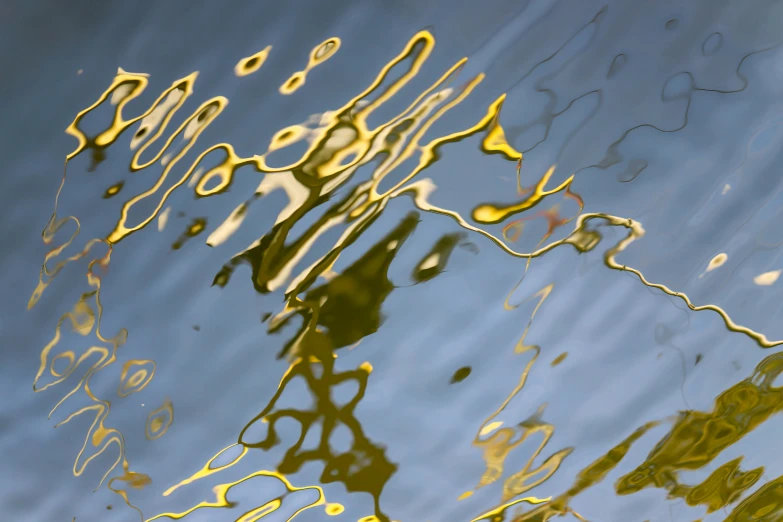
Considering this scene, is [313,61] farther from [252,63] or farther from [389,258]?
[389,258]

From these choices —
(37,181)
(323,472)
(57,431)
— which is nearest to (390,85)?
(37,181)

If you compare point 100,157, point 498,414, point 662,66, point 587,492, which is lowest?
point 587,492

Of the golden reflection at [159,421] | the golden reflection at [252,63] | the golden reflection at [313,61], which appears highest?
the golden reflection at [252,63]

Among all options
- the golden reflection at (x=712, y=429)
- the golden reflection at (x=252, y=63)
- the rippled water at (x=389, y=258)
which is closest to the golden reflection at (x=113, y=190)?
the rippled water at (x=389, y=258)

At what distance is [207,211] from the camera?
703mm

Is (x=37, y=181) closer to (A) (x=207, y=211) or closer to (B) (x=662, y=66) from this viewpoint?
(A) (x=207, y=211)

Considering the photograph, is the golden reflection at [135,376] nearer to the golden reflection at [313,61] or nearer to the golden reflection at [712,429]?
the golden reflection at [313,61]

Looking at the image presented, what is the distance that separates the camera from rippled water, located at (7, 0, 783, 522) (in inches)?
25.6

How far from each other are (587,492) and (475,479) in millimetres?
159

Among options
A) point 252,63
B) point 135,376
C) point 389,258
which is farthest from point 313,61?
point 135,376

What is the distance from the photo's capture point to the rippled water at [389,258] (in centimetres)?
65

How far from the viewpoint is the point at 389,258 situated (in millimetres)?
729

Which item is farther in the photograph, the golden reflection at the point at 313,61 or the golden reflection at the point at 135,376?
the golden reflection at the point at 135,376

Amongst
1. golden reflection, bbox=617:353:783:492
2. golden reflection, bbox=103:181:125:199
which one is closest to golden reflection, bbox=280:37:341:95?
golden reflection, bbox=103:181:125:199
